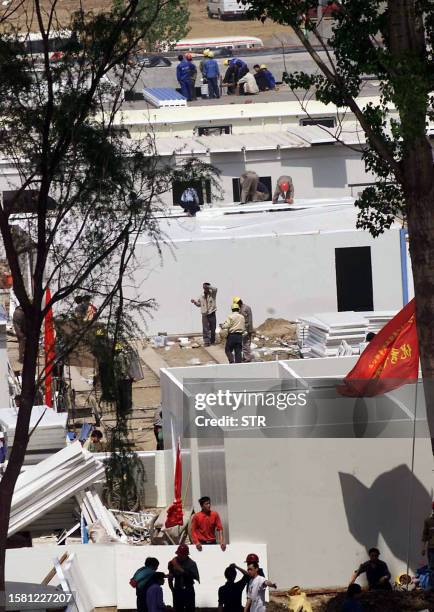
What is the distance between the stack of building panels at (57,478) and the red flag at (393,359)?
3.93 meters

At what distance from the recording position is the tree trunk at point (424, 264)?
1590 centimetres

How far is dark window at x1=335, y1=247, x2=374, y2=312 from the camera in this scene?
32.3m

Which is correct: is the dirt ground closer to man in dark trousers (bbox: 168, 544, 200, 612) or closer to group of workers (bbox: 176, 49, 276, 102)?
man in dark trousers (bbox: 168, 544, 200, 612)

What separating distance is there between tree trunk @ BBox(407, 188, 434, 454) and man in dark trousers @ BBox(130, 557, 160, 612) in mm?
3753

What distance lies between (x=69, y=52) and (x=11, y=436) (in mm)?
6776

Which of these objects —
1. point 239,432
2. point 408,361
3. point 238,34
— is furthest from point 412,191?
point 238,34

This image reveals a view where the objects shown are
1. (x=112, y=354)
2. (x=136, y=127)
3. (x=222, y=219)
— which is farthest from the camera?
(x=136, y=127)

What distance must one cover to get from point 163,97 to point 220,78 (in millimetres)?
5128

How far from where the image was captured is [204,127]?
43281 mm

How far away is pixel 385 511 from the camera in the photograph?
1762 centimetres

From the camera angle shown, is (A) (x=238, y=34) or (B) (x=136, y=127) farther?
(A) (x=238, y=34)

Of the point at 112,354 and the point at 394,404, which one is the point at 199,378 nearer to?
the point at 394,404

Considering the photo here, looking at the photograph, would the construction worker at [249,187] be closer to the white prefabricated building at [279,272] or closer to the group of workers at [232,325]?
the white prefabricated building at [279,272]

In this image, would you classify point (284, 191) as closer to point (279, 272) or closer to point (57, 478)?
point (279, 272)
